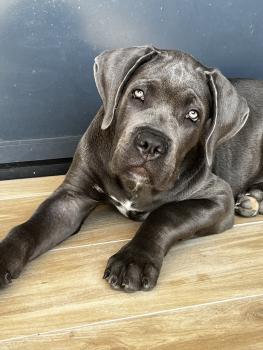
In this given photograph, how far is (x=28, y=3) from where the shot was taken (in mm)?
3525

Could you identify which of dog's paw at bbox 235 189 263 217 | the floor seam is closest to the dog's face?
the floor seam

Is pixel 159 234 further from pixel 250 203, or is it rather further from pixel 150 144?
pixel 250 203

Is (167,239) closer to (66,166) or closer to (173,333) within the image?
(173,333)

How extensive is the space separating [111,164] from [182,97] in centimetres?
44

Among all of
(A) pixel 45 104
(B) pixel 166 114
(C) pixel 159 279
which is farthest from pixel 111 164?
(A) pixel 45 104

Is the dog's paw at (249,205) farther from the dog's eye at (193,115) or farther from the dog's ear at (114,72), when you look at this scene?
the dog's ear at (114,72)

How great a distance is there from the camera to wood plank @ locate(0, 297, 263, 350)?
1987 mm

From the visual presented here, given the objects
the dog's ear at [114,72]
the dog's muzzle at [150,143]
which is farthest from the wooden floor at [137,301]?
the dog's ear at [114,72]

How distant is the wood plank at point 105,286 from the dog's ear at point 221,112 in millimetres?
480

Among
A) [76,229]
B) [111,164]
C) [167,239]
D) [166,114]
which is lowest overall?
[76,229]

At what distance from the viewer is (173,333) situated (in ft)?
6.82

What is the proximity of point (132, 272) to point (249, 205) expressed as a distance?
3.93ft

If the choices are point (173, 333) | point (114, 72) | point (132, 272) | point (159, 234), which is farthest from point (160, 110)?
point (173, 333)

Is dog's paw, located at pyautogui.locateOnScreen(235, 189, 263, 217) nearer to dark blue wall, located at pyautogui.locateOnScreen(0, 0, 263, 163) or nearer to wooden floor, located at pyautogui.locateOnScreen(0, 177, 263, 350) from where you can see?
wooden floor, located at pyautogui.locateOnScreen(0, 177, 263, 350)
